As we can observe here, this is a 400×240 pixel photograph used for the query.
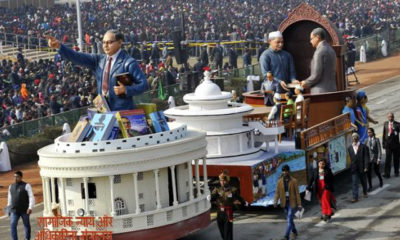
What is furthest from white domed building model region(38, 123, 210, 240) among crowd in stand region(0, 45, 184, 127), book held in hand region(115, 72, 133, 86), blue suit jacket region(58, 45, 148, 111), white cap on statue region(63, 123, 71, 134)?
crowd in stand region(0, 45, 184, 127)

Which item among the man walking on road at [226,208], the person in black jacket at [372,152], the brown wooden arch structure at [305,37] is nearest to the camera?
the man walking on road at [226,208]

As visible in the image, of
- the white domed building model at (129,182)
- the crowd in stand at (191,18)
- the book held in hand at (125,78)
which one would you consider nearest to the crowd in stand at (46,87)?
the crowd in stand at (191,18)

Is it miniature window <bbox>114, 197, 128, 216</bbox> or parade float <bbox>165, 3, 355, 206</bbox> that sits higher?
parade float <bbox>165, 3, 355, 206</bbox>

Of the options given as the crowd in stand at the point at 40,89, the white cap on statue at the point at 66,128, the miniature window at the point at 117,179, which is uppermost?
the crowd in stand at the point at 40,89

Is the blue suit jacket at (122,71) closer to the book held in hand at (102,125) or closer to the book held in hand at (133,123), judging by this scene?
the book held in hand at (133,123)

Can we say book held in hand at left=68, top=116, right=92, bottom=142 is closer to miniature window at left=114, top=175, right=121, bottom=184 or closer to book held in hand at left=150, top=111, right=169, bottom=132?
miniature window at left=114, top=175, right=121, bottom=184

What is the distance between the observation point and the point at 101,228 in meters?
18.3

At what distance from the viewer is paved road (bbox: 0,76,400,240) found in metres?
20.2

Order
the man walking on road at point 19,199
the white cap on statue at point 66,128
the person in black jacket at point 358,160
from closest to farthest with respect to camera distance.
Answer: the man walking on road at point 19,199, the person in black jacket at point 358,160, the white cap on statue at point 66,128

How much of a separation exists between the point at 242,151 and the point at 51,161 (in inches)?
229

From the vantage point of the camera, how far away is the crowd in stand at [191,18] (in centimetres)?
6562

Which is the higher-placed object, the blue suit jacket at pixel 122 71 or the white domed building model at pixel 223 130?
the blue suit jacket at pixel 122 71

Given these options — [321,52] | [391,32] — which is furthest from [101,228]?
[391,32]

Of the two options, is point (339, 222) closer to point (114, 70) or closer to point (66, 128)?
point (114, 70)
